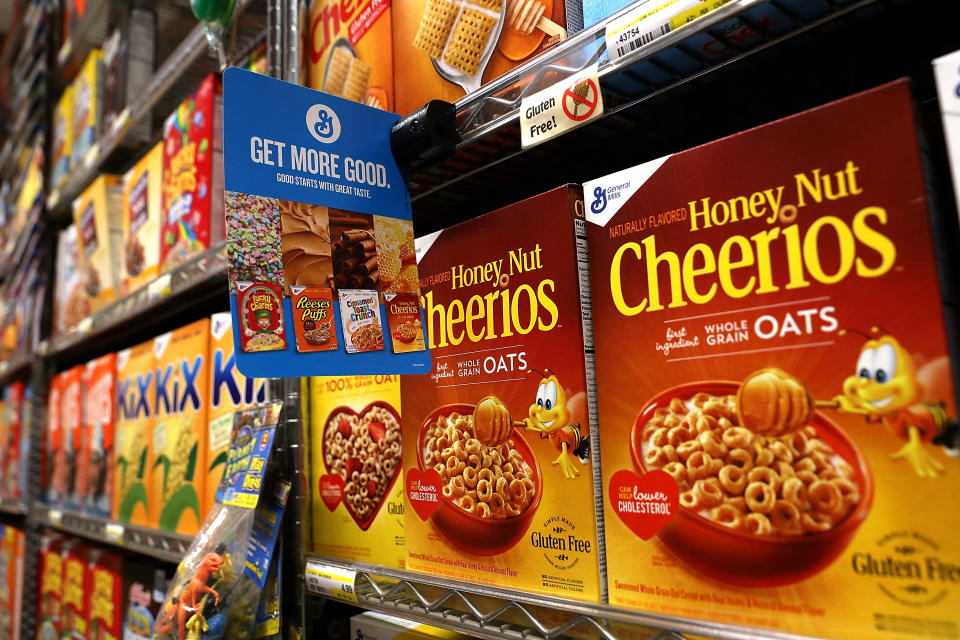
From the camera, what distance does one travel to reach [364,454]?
1138 mm

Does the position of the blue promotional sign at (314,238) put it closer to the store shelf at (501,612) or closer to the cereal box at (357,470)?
the cereal box at (357,470)

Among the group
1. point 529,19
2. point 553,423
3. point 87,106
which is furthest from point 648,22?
point 87,106

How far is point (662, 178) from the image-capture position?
731 mm

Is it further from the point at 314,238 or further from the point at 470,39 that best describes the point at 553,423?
the point at 470,39

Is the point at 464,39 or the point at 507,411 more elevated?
the point at 464,39

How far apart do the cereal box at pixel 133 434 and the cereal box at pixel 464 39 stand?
3.54ft

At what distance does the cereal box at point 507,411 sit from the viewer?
0.79 m

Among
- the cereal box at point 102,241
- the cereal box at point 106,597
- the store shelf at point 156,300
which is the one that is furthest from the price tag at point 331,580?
the cereal box at point 102,241

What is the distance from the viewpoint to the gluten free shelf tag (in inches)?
30.7

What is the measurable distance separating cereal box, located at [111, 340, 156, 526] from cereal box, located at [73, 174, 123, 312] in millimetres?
308

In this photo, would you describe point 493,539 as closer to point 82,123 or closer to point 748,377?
point 748,377

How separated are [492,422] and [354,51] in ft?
2.41

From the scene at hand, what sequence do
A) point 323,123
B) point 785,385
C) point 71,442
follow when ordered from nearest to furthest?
point 785,385, point 323,123, point 71,442

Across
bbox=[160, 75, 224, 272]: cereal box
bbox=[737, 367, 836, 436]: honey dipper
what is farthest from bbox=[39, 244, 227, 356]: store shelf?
bbox=[737, 367, 836, 436]: honey dipper
